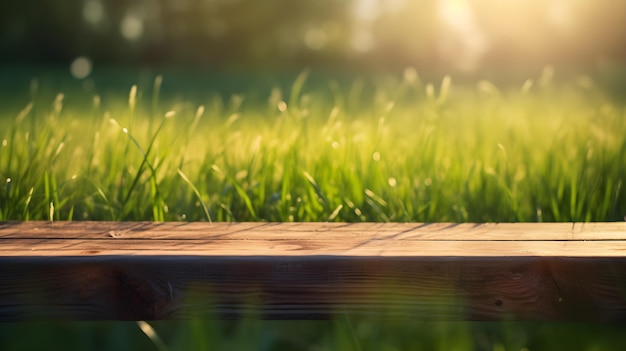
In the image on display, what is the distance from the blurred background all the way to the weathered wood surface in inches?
361

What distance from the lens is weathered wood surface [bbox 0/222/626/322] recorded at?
130cm

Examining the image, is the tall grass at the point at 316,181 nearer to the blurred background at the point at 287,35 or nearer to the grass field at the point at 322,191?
the grass field at the point at 322,191

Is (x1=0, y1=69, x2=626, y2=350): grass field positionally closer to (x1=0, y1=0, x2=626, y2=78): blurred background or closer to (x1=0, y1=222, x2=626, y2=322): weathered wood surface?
(x1=0, y1=222, x2=626, y2=322): weathered wood surface

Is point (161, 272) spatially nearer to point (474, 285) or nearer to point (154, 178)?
point (474, 285)

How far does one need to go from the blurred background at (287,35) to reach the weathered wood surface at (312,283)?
9.16 meters

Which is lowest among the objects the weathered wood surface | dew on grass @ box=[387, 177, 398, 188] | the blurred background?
the weathered wood surface

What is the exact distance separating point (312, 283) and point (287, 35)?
10.9 meters

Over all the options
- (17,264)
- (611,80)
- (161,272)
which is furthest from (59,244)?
(611,80)

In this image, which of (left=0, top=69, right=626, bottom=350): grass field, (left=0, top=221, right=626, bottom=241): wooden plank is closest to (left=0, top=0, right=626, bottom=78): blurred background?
(left=0, top=69, right=626, bottom=350): grass field

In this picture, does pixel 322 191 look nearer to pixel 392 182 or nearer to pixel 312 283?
pixel 392 182

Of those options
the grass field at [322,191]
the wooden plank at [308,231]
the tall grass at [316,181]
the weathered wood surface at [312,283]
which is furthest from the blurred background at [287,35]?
the weathered wood surface at [312,283]

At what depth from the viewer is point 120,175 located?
253 centimetres

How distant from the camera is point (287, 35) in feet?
39.2

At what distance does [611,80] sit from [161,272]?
6258mm
